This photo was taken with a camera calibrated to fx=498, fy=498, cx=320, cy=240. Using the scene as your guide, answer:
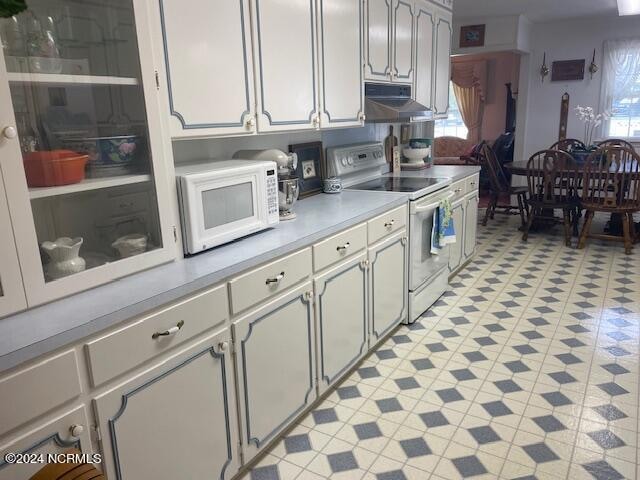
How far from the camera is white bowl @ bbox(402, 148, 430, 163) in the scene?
420 cm

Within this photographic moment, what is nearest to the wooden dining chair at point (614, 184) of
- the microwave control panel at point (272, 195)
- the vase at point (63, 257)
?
the microwave control panel at point (272, 195)

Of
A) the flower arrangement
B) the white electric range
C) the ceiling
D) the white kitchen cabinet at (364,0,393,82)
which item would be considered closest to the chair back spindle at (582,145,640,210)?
the flower arrangement

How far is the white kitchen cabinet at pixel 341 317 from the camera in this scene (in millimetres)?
2268

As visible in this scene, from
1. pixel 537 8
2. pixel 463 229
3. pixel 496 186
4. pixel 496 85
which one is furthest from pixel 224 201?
pixel 496 85

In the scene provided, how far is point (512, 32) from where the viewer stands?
228 inches

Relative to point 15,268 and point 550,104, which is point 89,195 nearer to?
point 15,268

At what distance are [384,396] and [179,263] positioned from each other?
1.29 m

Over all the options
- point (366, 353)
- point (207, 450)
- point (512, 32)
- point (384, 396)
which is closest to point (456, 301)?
point (366, 353)

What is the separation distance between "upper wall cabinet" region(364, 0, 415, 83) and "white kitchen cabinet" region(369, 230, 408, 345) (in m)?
1.09

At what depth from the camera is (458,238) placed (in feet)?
13.1

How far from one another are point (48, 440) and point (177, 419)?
426mm

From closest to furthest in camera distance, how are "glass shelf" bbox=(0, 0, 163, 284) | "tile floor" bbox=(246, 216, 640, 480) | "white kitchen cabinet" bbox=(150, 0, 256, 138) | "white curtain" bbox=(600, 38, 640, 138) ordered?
"glass shelf" bbox=(0, 0, 163, 284), "white kitchen cabinet" bbox=(150, 0, 256, 138), "tile floor" bbox=(246, 216, 640, 480), "white curtain" bbox=(600, 38, 640, 138)

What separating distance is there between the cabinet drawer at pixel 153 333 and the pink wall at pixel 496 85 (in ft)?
26.4

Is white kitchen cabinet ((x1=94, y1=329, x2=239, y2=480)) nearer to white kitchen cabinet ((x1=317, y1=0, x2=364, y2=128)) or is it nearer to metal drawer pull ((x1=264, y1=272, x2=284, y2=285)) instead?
metal drawer pull ((x1=264, y1=272, x2=284, y2=285))
